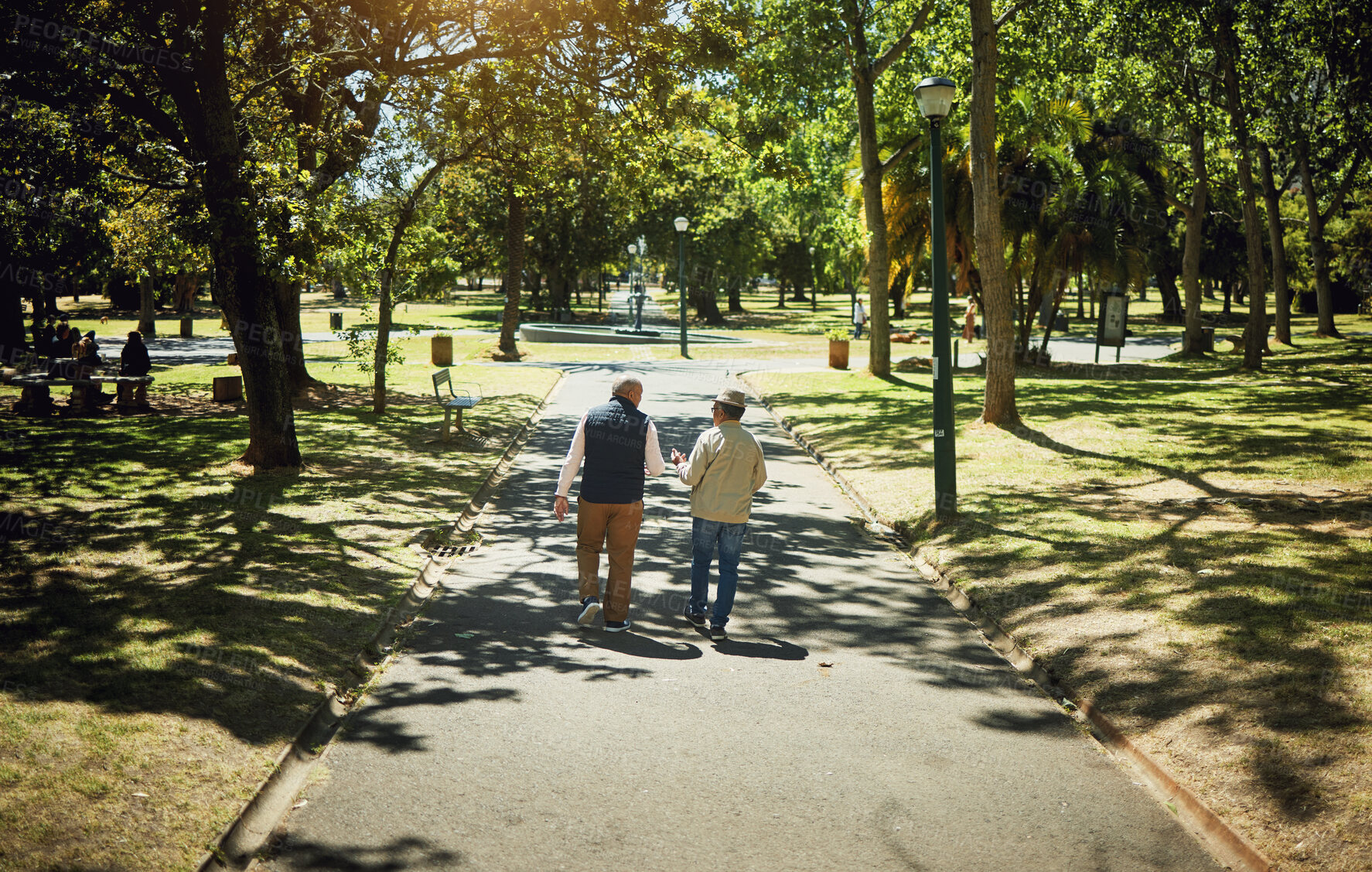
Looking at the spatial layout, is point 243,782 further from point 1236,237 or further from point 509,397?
point 1236,237

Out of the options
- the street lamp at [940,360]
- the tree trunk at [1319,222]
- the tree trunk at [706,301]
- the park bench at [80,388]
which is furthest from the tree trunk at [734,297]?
the street lamp at [940,360]

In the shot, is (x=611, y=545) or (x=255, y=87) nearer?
(x=611, y=545)

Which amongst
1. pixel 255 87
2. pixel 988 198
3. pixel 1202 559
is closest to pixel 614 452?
pixel 1202 559

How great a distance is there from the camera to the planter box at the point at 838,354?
1133 inches

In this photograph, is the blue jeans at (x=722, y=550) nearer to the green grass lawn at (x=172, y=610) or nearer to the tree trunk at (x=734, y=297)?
the green grass lawn at (x=172, y=610)

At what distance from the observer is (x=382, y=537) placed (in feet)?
32.6

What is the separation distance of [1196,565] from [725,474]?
431 cm

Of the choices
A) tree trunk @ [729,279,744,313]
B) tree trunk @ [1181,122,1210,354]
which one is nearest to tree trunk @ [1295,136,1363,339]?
tree trunk @ [1181,122,1210,354]

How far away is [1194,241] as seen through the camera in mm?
32312

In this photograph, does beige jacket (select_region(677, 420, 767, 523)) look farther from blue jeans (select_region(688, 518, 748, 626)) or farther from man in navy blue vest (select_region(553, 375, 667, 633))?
man in navy blue vest (select_region(553, 375, 667, 633))

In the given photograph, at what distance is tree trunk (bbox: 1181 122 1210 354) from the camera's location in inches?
1166

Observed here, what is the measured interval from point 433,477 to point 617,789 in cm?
871

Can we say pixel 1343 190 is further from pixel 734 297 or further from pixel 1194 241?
pixel 734 297

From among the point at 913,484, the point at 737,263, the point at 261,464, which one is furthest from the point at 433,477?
the point at 737,263
